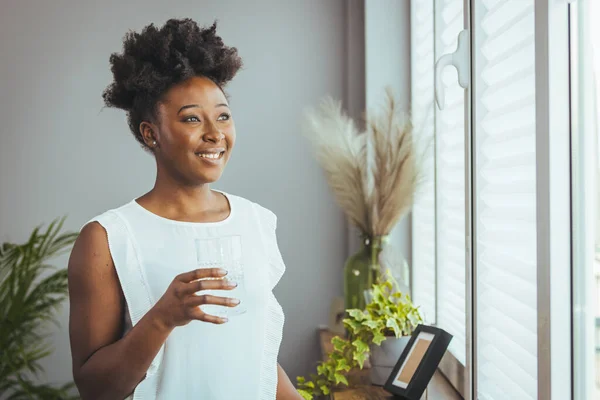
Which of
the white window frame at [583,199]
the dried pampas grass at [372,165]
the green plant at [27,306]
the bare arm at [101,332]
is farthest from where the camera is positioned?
the green plant at [27,306]

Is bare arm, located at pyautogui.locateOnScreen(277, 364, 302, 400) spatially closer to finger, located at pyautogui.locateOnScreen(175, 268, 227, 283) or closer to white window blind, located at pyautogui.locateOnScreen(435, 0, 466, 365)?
finger, located at pyautogui.locateOnScreen(175, 268, 227, 283)

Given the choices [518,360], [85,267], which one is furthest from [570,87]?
[85,267]

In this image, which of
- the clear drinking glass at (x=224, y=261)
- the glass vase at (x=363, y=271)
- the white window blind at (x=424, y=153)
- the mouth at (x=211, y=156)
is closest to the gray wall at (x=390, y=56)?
the white window blind at (x=424, y=153)

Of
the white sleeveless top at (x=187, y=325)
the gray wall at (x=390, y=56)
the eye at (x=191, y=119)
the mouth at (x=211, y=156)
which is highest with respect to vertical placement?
the gray wall at (x=390, y=56)

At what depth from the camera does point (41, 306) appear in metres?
2.22

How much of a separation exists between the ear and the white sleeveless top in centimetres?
12

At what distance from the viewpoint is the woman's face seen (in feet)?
3.84

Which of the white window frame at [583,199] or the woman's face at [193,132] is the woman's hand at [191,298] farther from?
the white window frame at [583,199]

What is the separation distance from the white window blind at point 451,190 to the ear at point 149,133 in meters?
0.81

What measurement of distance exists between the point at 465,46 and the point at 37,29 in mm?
1823

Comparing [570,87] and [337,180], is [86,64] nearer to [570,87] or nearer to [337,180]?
[337,180]

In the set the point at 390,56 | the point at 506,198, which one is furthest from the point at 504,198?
the point at 390,56

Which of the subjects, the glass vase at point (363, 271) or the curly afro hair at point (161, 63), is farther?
the glass vase at point (363, 271)

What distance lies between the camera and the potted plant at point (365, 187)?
1.91 meters
